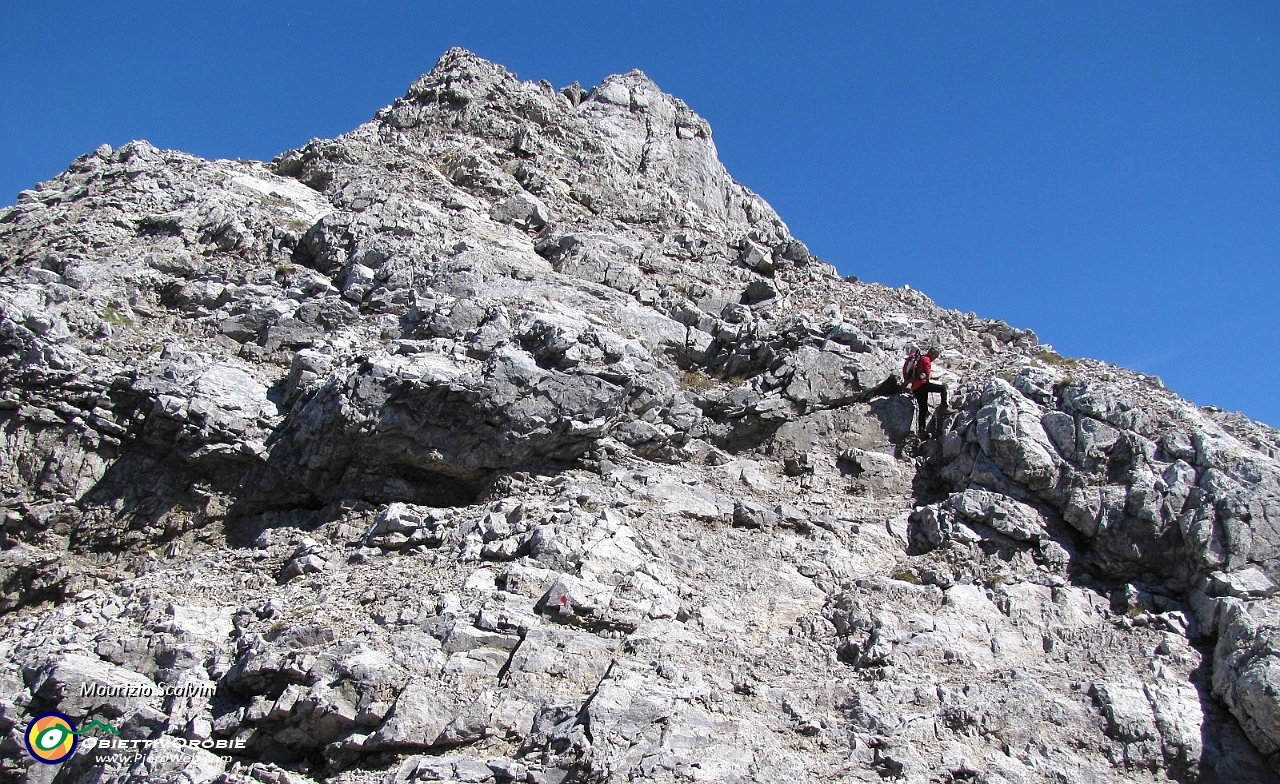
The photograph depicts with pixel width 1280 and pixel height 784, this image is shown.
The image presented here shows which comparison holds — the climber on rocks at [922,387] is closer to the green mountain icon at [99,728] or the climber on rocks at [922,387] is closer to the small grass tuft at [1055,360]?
the small grass tuft at [1055,360]

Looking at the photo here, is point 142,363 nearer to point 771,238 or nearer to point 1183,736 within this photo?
point 1183,736

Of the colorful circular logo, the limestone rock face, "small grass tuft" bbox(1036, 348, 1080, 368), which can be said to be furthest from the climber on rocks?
the colorful circular logo

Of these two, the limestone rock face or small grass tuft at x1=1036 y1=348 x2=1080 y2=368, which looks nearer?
the limestone rock face

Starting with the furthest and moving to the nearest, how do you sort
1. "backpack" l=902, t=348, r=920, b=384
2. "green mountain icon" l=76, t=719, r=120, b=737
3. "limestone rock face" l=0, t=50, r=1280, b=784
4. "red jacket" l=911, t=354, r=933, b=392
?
"backpack" l=902, t=348, r=920, b=384 → "red jacket" l=911, t=354, r=933, b=392 → "limestone rock face" l=0, t=50, r=1280, b=784 → "green mountain icon" l=76, t=719, r=120, b=737

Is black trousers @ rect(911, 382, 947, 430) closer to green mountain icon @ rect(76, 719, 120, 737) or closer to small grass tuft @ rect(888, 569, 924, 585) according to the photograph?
small grass tuft @ rect(888, 569, 924, 585)

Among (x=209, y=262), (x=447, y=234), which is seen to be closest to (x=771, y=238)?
(x=447, y=234)

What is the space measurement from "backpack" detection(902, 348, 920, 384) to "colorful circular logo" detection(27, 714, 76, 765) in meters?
15.9

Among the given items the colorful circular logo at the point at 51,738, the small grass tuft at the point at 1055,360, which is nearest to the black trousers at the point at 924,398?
the small grass tuft at the point at 1055,360

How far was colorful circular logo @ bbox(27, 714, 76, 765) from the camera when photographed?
35.6ft

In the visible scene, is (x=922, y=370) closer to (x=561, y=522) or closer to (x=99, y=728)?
(x=561, y=522)

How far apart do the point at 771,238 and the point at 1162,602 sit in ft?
64.4

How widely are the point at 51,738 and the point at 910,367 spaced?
16.4 meters

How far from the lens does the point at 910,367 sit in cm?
1881

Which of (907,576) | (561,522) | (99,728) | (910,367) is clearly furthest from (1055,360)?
(99,728)
